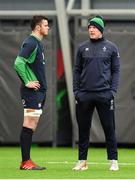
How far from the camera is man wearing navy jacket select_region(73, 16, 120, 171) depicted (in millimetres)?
9016

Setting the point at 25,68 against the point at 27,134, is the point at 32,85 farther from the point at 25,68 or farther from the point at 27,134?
the point at 27,134

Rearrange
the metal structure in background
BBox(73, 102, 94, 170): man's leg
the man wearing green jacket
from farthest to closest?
the metal structure in background
the man wearing green jacket
BBox(73, 102, 94, 170): man's leg

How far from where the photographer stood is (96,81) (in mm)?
9008

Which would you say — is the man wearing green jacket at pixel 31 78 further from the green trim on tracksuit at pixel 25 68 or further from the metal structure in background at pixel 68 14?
the metal structure in background at pixel 68 14

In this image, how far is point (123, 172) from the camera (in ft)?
29.8

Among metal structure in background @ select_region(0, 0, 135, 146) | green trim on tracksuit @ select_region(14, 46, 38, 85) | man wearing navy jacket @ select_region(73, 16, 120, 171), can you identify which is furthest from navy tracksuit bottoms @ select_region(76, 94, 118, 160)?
metal structure in background @ select_region(0, 0, 135, 146)

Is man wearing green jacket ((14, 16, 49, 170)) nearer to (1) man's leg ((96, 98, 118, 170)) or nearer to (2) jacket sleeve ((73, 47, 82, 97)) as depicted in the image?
(2) jacket sleeve ((73, 47, 82, 97))

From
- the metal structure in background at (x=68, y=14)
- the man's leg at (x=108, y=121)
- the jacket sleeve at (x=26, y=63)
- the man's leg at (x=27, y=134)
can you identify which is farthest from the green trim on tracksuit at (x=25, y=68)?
the metal structure in background at (x=68, y=14)

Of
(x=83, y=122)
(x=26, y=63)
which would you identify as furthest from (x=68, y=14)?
(x=83, y=122)

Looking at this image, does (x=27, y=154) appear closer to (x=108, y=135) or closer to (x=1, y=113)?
(x=108, y=135)

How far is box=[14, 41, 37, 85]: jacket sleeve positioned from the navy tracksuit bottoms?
Result: 68 cm

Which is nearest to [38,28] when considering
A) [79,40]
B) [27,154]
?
[27,154]

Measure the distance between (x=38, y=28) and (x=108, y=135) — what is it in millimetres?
1577

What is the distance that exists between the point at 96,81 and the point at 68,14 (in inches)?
284
